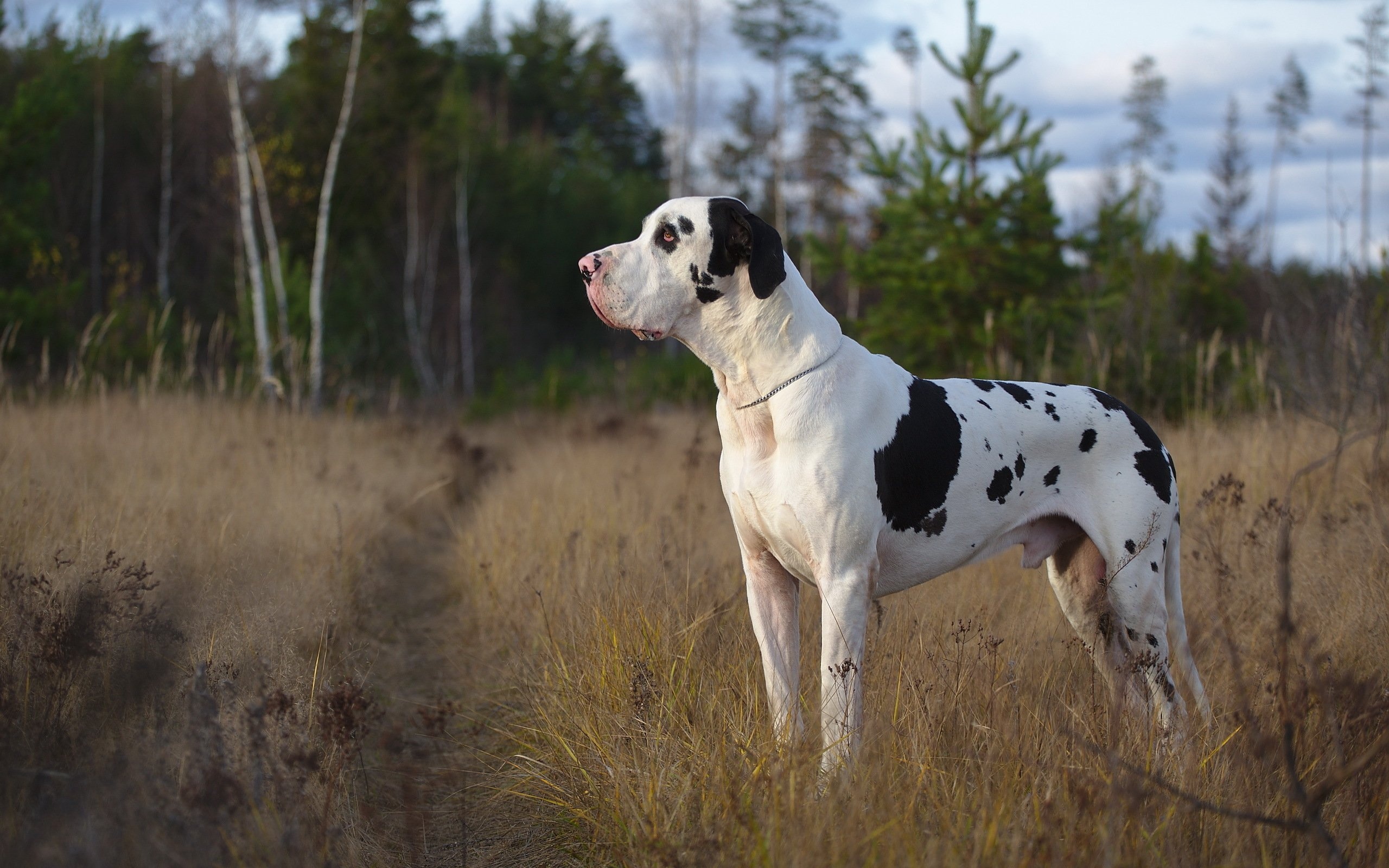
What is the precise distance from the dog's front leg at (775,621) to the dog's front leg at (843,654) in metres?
0.26

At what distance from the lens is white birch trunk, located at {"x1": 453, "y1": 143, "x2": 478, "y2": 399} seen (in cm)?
1981

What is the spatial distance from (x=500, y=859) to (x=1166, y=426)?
22.3ft

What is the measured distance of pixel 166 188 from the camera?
57.3ft

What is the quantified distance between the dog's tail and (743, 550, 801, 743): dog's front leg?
131cm

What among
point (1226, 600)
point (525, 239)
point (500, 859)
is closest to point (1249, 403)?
point (1226, 600)

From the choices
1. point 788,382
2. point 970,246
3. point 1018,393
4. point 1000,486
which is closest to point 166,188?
point 970,246

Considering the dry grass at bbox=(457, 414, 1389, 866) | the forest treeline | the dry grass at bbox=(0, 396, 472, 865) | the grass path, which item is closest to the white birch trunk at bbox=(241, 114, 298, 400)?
the forest treeline

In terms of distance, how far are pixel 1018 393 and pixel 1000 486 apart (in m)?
0.39

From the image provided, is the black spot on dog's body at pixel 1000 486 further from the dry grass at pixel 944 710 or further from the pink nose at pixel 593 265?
the pink nose at pixel 593 265

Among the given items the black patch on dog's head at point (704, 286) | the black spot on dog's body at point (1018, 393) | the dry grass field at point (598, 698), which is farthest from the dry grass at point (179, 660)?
the black spot on dog's body at point (1018, 393)

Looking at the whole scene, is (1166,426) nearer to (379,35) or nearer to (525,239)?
(379,35)

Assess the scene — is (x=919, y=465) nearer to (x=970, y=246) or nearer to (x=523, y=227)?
(x=970, y=246)

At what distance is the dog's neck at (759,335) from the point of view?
2.90m

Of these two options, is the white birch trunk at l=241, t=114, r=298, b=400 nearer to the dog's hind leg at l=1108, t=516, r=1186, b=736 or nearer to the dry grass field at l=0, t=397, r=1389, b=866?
the dry grass field at l=0, t=397, r=1389, b=866
